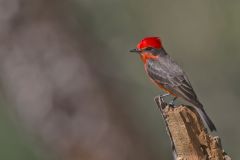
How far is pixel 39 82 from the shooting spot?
924cm

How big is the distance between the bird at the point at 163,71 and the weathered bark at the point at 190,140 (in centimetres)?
167

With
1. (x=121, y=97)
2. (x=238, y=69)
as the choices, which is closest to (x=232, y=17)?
(x=238, y=69)

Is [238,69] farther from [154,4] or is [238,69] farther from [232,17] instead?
[154,4]

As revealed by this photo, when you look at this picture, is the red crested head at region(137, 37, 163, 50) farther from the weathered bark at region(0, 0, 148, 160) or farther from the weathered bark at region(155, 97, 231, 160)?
the weathered bark at region(155, 97, 231, 160)

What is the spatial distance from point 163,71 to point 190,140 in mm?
2641

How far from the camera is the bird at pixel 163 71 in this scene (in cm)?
868

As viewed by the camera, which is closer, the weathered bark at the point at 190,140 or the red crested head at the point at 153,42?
the weathered bark at the point at 190,140

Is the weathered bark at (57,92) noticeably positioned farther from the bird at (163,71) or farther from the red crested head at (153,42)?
the red crested head at (153,42)

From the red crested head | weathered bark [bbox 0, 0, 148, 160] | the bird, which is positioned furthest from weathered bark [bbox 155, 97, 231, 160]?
weathered bark [bbox 0, 0, 148, 160]

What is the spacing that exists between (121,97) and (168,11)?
7.07 meters

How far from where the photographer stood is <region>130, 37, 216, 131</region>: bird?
8.68 metres

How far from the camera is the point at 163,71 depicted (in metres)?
9.23

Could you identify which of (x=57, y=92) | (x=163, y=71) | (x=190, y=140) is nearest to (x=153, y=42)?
(x=163, y=71)

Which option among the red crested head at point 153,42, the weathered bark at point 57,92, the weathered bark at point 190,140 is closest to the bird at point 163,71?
the red crested head at point 153,42
